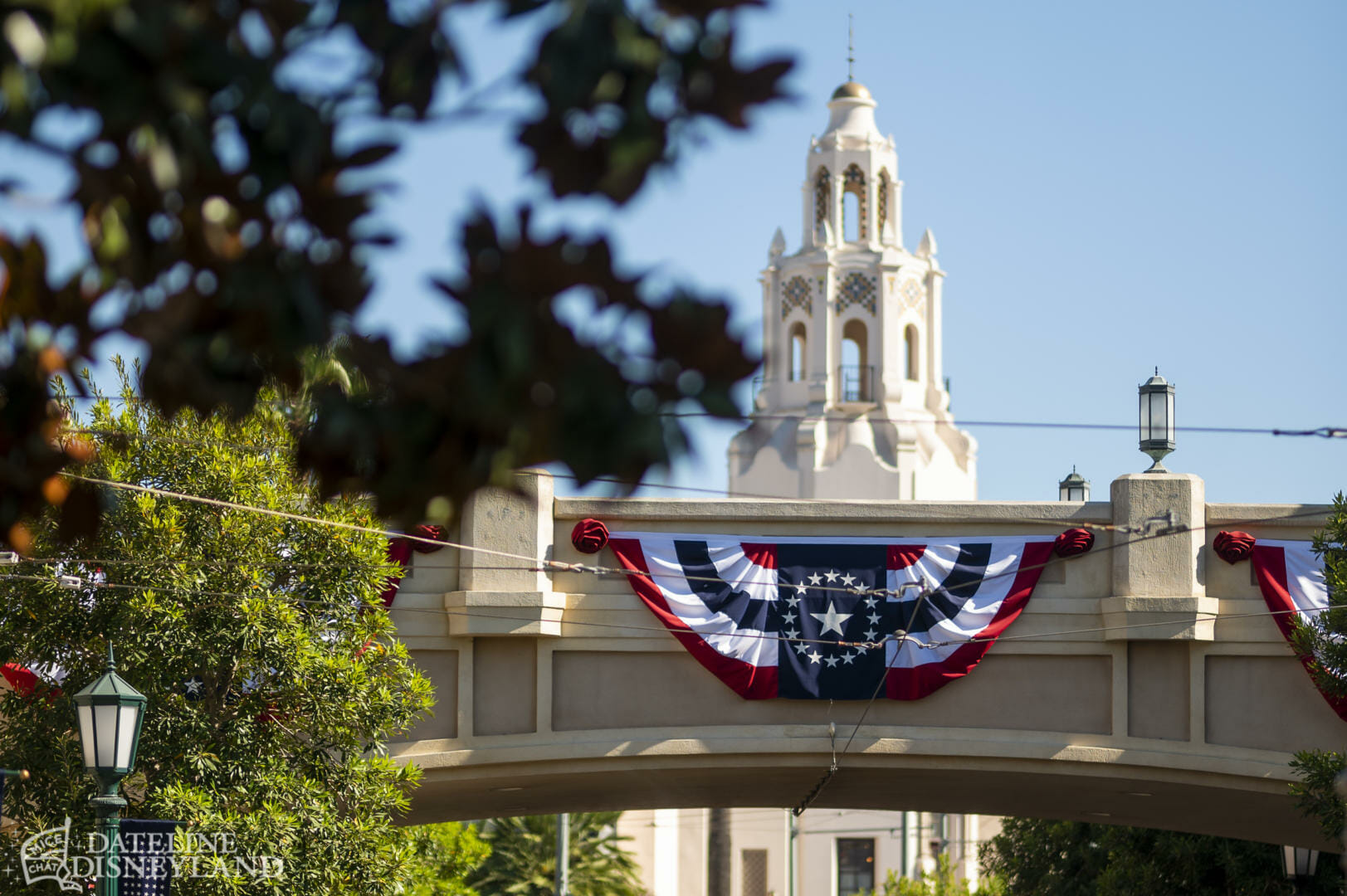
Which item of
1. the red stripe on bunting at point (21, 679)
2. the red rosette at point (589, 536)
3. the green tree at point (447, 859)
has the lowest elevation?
the green tree at point (447, 859)

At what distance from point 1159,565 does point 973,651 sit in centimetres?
218

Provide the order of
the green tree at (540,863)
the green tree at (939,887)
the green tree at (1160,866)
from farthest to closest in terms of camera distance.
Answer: the green tree at (939,887) → the green tree at (540,863) → the green tree at (1160,866)

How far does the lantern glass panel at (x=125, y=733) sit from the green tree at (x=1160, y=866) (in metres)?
17.1

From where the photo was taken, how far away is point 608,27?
369cm

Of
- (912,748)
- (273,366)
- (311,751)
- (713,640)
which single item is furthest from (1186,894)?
(273,366)

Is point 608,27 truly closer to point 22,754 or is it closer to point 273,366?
point 273,366

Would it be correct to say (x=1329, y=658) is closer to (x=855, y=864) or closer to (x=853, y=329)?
(x=855, y=864)

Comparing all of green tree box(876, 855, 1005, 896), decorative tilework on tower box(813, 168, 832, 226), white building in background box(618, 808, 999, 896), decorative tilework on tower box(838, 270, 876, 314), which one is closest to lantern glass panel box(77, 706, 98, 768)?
green tree box(876, 855, 1005, 896)

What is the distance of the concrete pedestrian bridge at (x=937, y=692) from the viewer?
18.1m

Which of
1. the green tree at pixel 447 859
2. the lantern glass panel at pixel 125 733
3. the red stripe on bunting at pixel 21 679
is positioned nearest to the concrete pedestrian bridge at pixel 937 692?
the green tree at pixel 447 859

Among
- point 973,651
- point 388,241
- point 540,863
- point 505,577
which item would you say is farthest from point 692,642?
point 540,863

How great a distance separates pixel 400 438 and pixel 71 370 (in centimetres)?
93

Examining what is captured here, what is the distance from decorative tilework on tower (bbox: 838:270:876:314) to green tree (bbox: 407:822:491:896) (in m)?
47.8

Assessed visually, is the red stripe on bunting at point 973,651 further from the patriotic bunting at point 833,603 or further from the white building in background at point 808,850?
the white building in background at point 808,850
